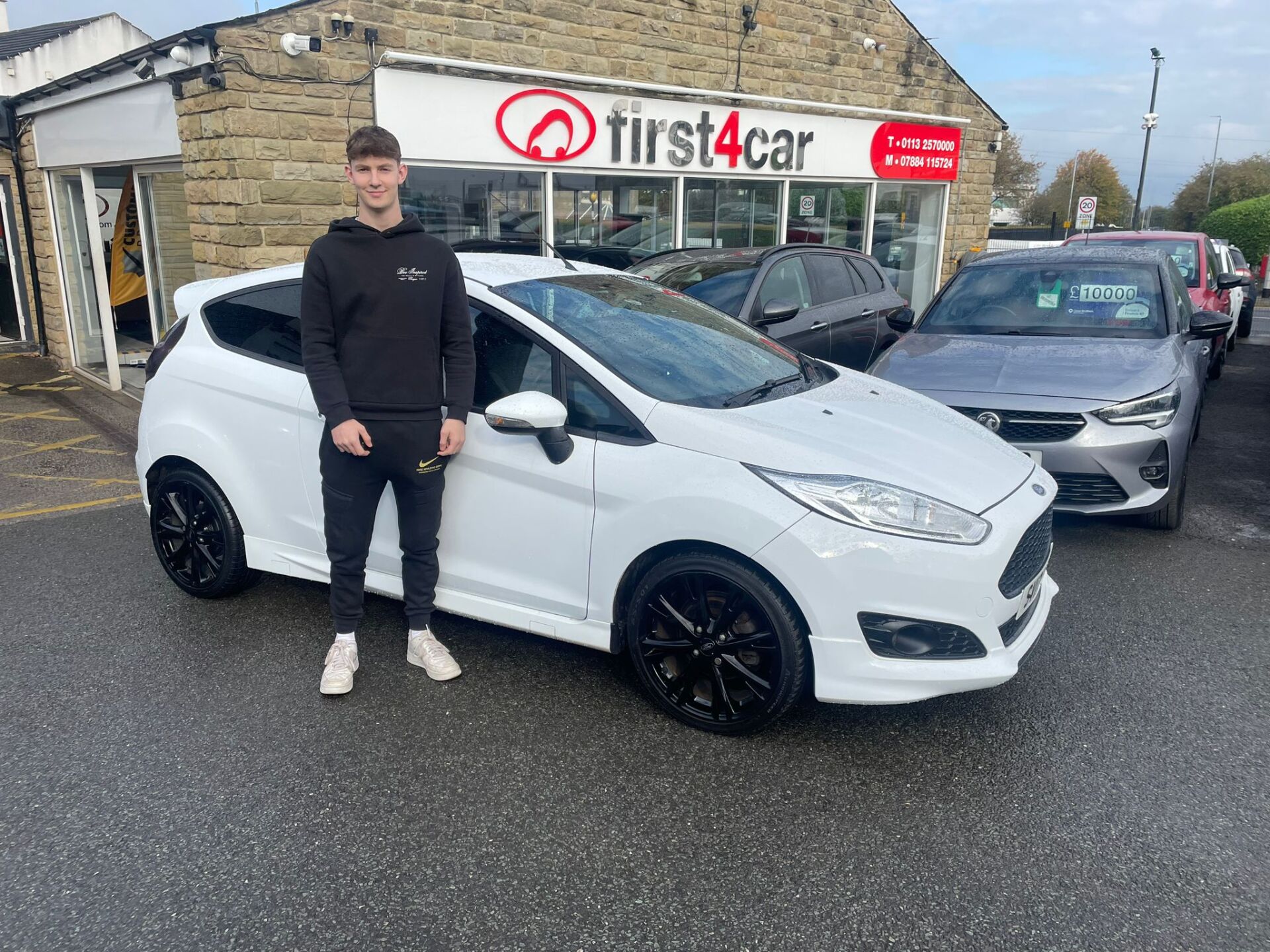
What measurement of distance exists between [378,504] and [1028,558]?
2.38 metres

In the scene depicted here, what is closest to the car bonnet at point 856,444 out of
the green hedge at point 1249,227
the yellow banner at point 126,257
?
the yellow banner at point 126,257

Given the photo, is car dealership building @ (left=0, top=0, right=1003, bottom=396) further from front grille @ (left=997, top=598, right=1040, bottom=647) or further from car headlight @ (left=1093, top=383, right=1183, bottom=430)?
front grille @ (left=997, top=598, right=1040, bottom=647)

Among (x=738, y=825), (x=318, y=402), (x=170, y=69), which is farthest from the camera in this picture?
(x=170, y=69)

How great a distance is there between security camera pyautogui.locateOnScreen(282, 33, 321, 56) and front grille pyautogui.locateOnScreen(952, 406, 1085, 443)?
577 centimetres

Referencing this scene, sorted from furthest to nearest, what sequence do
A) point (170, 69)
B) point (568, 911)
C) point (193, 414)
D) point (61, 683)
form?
point (170, 69)
point (193, 414)
point (61, 683)
point (568, 911)

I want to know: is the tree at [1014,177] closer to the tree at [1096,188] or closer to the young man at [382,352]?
the tree at [1096,188]

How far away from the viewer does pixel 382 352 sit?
3.29m

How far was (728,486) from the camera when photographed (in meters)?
3.06

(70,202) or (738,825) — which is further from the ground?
(70,202)

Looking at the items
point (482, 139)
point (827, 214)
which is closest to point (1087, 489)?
point (482, 139)


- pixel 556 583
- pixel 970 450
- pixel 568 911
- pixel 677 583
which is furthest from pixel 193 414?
pixel 970 450

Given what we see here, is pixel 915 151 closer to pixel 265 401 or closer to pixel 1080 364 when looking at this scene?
pixel 1080 364

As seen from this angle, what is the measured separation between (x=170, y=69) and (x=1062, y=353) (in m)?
6.98

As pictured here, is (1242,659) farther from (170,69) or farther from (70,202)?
(70,202)
